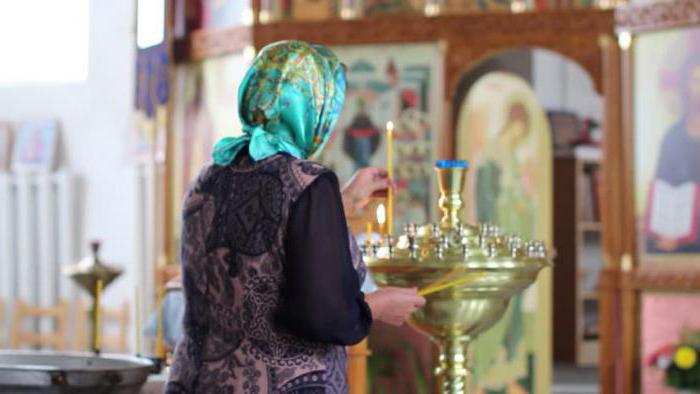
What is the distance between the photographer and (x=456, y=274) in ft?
11.9

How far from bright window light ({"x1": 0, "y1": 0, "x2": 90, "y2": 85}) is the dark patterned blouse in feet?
32.7

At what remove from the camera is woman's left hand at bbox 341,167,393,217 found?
11.6 feet

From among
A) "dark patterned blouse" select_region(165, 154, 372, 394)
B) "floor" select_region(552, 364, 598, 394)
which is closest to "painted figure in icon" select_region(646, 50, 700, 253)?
"floor" select_region(552, 364, 598, 394)

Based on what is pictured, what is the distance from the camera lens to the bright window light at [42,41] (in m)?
12.7

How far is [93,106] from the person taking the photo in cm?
1238

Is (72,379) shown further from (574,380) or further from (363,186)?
(574,380)

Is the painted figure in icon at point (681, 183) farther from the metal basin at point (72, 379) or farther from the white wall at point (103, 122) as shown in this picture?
the metal basin at point (72, 379)

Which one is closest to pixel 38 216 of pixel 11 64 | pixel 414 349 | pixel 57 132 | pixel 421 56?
pixel 57 132

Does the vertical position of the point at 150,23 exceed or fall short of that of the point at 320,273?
it exceeds it

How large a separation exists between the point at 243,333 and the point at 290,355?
109 mm

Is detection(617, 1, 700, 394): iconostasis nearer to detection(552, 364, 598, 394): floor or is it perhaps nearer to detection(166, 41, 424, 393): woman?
detection(552, 364, 598, 394): floor

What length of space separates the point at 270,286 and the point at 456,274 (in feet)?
2.95

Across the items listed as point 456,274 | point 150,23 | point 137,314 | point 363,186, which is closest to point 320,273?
point 363,186

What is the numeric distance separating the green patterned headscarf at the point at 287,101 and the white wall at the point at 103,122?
29.5ft
